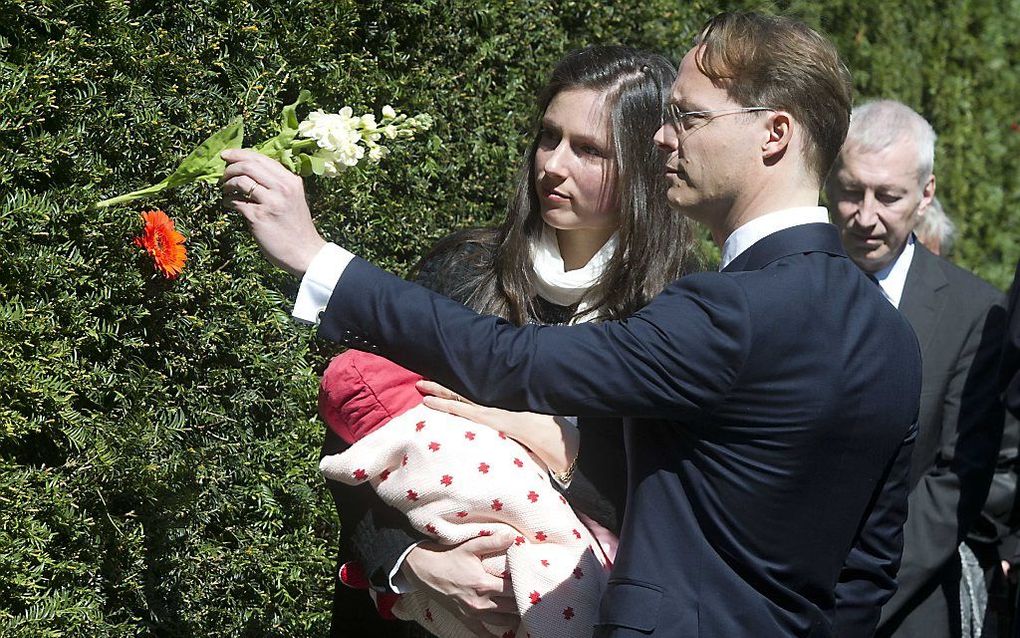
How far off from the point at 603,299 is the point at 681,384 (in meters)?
0.90

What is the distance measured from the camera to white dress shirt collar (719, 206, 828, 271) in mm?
1950

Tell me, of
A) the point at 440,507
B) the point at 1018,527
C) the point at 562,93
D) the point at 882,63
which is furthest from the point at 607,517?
the point at 882,63

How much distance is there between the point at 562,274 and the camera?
269 cm

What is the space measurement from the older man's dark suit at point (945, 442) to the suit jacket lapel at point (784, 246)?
1657mm

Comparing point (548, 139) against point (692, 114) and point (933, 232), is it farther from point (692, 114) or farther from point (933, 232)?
point (933, 232)

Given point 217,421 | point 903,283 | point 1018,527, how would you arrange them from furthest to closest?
point 1018,527
point 903,283
point 217,421

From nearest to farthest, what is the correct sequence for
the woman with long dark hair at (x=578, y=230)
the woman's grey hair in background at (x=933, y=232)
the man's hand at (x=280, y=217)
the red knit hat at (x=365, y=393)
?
1. the man's hand at (x=280, y=217)
2. the red knit hat at (x=365, y=393)
3. the woman with long dark hair at (x=578, y=230)
4. the woman's grey hair in background at (x=933, y=232)

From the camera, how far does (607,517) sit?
2.28 metres

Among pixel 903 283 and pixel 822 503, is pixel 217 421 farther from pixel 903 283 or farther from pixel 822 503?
pixel 903 283

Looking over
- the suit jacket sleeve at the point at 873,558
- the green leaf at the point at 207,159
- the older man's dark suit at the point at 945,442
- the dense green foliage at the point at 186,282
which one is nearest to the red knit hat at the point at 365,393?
the green leaf at the point at 207,159

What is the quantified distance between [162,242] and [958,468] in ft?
7.98

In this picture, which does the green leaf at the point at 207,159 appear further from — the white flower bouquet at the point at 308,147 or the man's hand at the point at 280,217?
the man's hand at the point at 280,217

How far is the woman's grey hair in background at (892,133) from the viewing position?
12.1ft

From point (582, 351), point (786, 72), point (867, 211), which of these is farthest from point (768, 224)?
point (867, 211)
